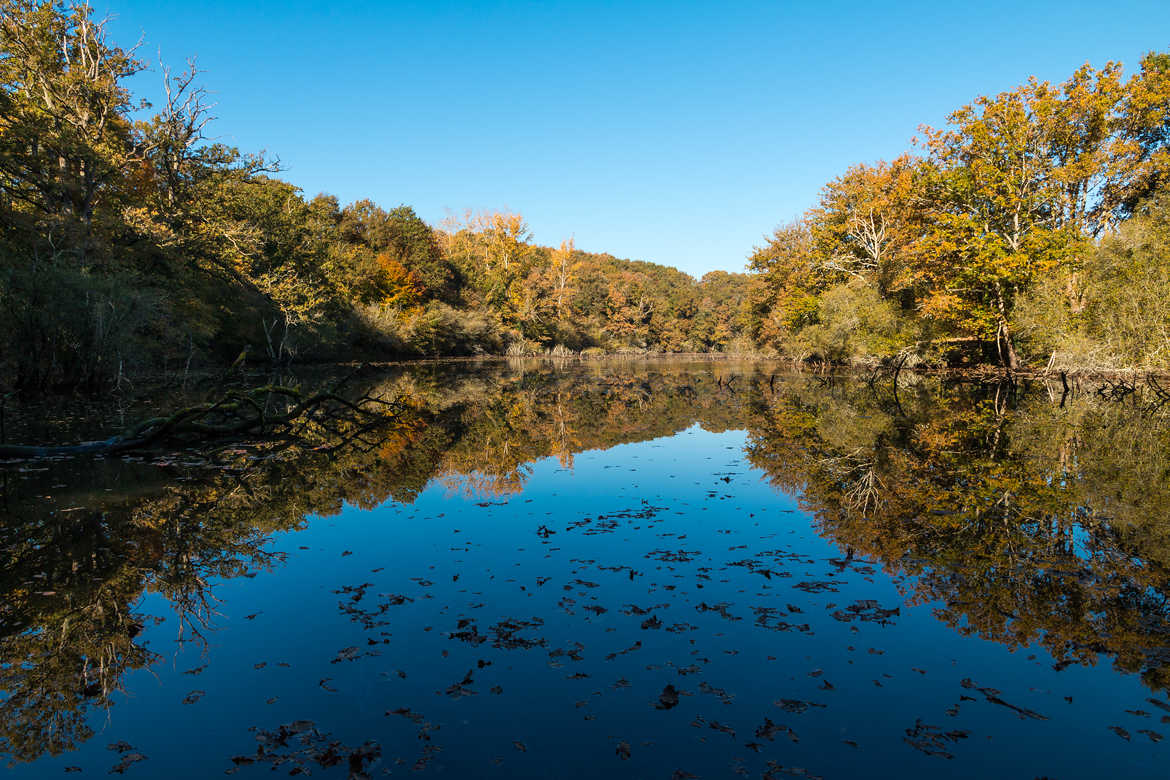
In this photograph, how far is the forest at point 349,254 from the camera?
20513mm

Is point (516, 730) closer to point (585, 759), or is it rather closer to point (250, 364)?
point (585, 759)

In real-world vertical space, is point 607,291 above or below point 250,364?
above

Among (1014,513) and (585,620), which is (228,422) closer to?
(585,620)

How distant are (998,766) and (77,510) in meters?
11.0

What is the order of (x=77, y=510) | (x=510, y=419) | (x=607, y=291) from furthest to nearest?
(x=607, y=291) < (x=510, y=419) < (x=77, y=510)

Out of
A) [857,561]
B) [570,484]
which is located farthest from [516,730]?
[570,484]

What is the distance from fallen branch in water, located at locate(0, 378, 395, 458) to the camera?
38.0ft

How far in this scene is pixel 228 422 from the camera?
15953 mm

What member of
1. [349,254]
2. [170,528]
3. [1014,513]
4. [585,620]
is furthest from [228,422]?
[349,254]

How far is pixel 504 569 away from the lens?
659cm

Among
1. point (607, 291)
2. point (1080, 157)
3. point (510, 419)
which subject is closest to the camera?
point (510, 419)

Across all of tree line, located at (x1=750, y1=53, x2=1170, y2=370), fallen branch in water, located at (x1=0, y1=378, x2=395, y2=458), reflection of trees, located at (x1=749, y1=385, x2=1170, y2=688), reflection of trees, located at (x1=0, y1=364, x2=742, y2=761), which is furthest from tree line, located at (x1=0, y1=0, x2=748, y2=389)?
tree line, located at (x1=750, y1=53, x2=1170, y2=370)

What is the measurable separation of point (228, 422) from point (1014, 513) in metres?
18.5

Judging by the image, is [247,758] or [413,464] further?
[413,464]
